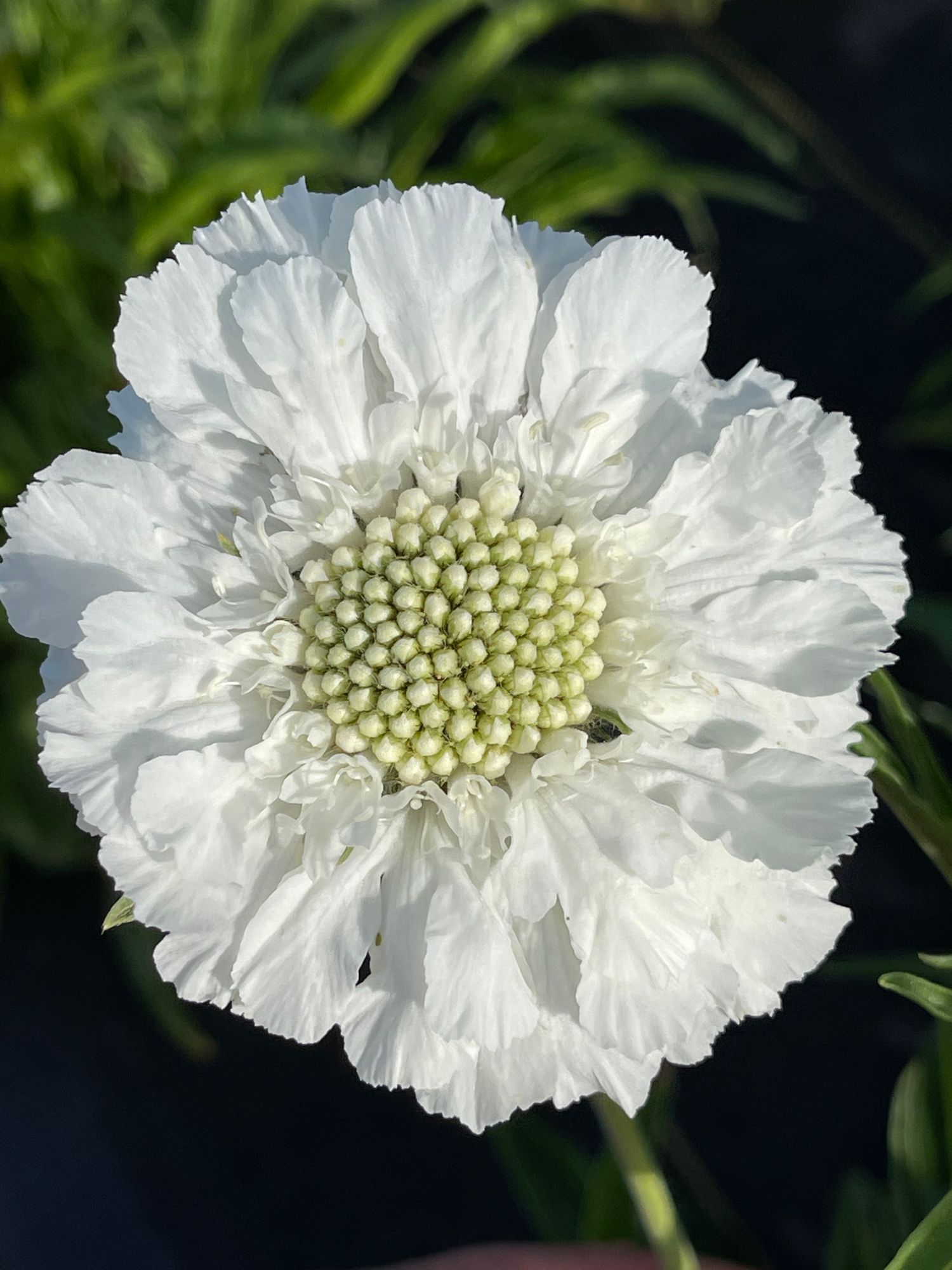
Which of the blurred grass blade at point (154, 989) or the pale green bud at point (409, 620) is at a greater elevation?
the pale green bud at point (409, 620)

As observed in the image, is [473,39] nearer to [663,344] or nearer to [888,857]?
[663,344]

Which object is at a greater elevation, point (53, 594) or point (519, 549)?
point (519, 549)

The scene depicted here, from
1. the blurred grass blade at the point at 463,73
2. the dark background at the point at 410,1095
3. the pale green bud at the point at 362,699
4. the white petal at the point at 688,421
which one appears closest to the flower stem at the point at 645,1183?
the pale green bud at the point at 362,699

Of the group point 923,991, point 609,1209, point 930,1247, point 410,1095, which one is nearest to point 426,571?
point 923,991

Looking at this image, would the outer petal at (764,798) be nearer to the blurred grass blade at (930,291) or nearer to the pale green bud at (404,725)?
the pale green bud at (404,725)

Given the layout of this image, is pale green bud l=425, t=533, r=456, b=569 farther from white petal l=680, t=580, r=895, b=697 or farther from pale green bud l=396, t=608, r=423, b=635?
white petal l=680, t=580, r=895, b=697

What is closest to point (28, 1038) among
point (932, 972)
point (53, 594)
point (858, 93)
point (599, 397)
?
point (53, 594)
